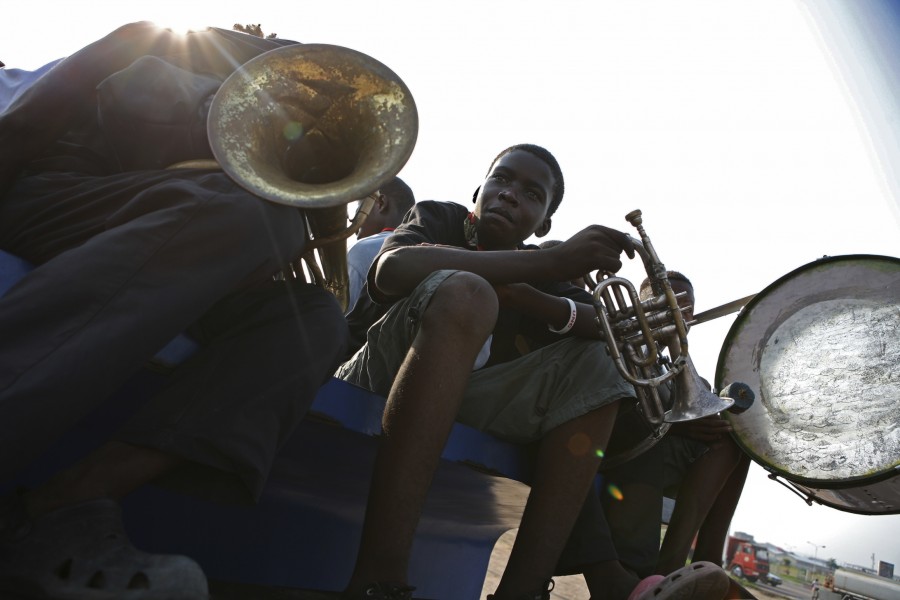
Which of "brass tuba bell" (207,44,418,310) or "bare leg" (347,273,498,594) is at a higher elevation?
"brass tuba bell" (207,44,418,310)

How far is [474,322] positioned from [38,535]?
35.2 inches

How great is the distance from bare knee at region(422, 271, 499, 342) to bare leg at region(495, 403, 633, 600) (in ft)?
1.83

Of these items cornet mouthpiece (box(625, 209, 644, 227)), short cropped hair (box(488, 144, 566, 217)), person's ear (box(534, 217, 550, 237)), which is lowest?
person's ear (box(534, 217, 550, 237))

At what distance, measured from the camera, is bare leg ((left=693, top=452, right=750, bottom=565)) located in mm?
2857

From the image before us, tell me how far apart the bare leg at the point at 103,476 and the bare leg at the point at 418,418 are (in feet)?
1.33

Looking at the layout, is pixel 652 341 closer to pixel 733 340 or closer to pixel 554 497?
pixel 554 497

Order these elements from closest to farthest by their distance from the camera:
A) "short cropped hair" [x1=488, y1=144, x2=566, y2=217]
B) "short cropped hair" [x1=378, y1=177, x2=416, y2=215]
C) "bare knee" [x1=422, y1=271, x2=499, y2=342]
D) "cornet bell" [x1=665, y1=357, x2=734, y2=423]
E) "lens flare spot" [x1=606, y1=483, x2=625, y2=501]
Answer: "bare knee" [x1=422, y1=271, x2=499, y2=342]
"cornet bell" [x1=665, y1=357, x2=734, y2=423]
"lens flare spot" [x1=606, y1=483, x2=625, y2=501]
"short cropped hair" [x1=488, y1=144, x2=566, y2=217]
"short cropped hair" [x1=378, y1=177, x2=416, y2=215]

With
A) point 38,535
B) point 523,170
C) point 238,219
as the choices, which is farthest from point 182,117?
point 523,170

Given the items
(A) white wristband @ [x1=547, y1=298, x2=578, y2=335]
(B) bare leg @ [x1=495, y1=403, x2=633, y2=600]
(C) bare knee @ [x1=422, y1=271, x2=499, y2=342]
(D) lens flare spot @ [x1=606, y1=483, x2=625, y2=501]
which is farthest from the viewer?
(D) lens flare spot @ [x1=606, y1=483, x2=625, y2=501]

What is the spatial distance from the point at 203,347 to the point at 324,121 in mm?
742

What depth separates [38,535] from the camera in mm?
950

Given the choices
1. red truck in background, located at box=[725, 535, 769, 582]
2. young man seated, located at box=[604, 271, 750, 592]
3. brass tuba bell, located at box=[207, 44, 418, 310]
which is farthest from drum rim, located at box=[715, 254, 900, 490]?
red truck in background, located at box=[725, 535, 769, 582]

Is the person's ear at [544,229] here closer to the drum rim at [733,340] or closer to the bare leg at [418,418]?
the drum rim at [733,340]

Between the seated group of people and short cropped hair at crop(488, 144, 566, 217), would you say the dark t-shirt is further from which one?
short cropped hair at crop(488, 144, 566, 217)
